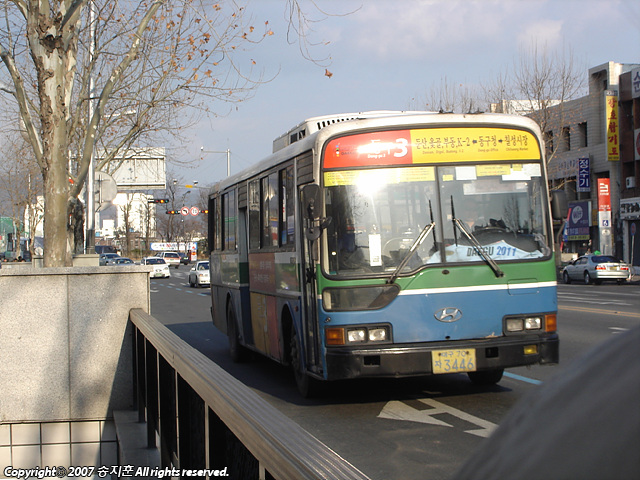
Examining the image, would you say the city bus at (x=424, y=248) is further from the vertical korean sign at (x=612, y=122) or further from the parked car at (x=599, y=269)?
the vertical korean sign at (x=612, y=122)

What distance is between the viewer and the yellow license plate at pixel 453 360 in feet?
24.2

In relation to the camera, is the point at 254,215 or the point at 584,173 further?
the point at 584,173

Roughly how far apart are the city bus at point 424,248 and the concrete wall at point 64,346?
6.33 feet

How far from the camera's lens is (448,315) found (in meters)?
7.54

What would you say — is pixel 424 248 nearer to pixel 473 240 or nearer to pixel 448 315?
pixel 473 240

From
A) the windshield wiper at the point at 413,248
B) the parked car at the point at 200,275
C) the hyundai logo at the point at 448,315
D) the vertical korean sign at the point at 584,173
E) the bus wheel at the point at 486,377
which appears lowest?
the bus wheel at the point at 486,377

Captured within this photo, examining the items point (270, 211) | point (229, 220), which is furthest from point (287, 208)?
point (229, 220)

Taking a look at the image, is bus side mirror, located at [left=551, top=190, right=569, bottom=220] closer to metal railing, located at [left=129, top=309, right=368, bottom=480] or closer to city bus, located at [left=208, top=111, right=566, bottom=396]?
city bus, located at [left=208, top=111, right=566, bottom=396]

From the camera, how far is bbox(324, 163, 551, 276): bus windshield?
759 cm

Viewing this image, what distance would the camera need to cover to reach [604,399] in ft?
1.64

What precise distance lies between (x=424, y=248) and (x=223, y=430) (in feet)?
16.2

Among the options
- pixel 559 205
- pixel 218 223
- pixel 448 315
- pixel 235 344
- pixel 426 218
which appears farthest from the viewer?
pixel 218 223

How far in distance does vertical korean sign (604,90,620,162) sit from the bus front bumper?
1464 inches

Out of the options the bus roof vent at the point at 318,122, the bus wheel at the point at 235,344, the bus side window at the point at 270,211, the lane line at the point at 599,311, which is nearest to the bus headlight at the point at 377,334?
the bus side window at the point at 270,211
